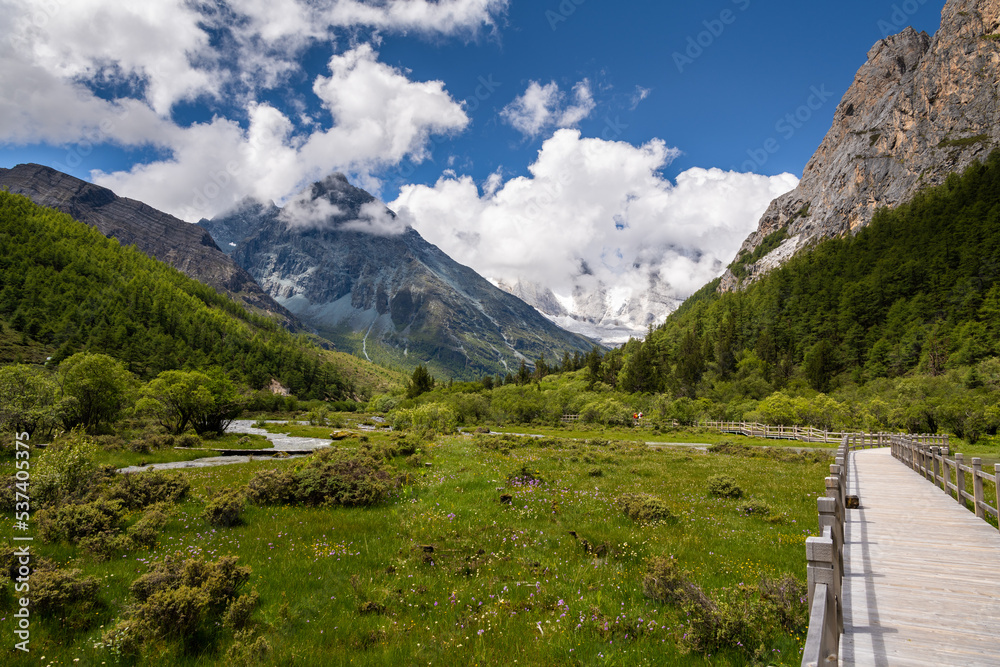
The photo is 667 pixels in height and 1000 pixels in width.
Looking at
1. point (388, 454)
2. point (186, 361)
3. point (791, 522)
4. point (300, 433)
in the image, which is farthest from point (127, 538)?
point (186, 361)

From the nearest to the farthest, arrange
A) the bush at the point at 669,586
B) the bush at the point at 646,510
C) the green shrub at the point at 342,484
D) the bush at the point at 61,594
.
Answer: the bush at the point at 61,594 → the bush at the point at 669,586 → the bush at the point at 646,510 → the green shrub at the point at 342,484

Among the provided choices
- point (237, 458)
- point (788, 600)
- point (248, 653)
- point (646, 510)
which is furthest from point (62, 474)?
point (237, 458)

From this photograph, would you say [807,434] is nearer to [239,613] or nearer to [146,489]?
[239,613]

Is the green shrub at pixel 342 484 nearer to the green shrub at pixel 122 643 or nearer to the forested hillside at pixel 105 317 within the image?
the green shrub at pixel 122 643

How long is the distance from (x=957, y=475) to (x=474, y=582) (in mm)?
17563

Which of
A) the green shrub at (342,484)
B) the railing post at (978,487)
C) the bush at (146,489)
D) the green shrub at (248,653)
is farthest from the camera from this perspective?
the green shrub at (342,484)

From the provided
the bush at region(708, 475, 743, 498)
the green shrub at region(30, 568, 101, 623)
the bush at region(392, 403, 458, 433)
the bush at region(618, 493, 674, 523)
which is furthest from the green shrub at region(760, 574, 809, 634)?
the bush at region(392, 403, 458, 433)

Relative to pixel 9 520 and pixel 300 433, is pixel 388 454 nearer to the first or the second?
pixel 9 520

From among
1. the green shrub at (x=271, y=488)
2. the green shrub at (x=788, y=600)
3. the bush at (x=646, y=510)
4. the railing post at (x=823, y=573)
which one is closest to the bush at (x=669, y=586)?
the green shrub at (x=788, y=600)

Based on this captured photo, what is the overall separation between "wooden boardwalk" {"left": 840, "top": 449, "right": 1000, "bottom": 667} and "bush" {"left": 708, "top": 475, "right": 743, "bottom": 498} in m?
4.62

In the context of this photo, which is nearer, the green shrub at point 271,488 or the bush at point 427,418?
the green shrub at point 271,488

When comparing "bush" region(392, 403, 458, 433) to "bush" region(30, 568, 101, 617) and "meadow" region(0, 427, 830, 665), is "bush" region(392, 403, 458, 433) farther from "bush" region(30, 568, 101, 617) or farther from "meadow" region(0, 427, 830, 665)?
"bush" region(30, 568, 101, 617)

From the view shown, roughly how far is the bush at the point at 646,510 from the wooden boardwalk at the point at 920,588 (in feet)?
16.3

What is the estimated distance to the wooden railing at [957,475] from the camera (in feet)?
43.0
